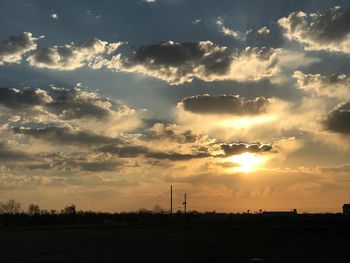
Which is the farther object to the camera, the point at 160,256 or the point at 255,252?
the point at 255,252

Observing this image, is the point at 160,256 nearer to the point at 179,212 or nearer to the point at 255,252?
the point at 255,252

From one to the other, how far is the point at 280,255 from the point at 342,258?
3.98 m

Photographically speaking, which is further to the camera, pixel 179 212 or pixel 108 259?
pixel 179 212

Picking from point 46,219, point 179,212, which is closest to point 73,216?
point 46,219

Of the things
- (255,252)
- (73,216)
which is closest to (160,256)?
(255,252)

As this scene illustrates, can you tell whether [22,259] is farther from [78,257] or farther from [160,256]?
[160,256]

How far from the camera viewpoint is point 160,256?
34094mm

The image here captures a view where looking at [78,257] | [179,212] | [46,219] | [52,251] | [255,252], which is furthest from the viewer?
[179,212]

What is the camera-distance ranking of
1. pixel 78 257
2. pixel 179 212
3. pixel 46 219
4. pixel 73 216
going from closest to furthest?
pixel 78 257 → pixel 46 219 → pixel 73 216 → pixel 179 212

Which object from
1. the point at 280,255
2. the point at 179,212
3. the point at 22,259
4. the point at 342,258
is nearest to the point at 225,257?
the point at 280,255

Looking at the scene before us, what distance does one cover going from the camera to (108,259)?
1271 inches

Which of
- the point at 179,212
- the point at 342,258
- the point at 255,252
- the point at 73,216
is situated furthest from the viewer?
the point at 179,212

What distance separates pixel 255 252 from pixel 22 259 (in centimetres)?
1542

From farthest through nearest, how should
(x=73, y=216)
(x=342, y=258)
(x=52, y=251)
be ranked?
(x=73, y=216), (x=52, y=251), (x=342, y=258)
